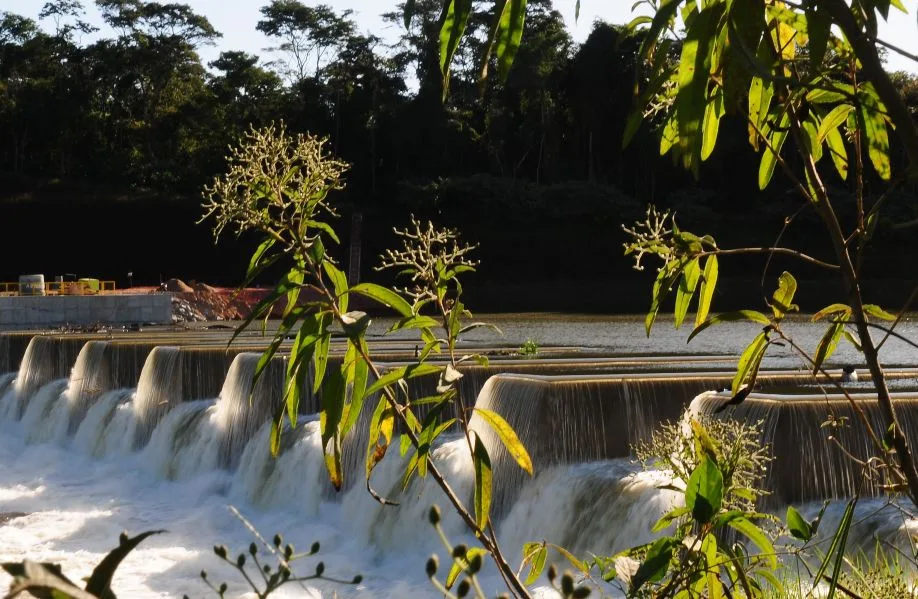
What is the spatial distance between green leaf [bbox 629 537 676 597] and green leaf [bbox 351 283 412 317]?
400 mm

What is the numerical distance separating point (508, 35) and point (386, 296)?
35 cm

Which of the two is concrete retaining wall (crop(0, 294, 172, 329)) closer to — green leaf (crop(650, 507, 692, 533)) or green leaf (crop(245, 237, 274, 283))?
green leaf (crop(245, 237, 274, 283))

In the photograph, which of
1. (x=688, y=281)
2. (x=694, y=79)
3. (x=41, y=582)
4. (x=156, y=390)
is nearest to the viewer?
(x=41, y=582)

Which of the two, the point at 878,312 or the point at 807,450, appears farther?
the point at 807,450

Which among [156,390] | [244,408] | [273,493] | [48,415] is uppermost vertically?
[244,408]

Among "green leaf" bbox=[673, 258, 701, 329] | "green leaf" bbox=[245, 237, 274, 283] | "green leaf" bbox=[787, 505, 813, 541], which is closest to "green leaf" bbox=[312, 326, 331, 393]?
"green leaf" bbox=[245, 237, 274, 283]

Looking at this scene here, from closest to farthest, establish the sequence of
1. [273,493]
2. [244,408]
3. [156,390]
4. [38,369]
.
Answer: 1. [273,493]
2. [244,408]
3. [156,390]
4. [38,369]

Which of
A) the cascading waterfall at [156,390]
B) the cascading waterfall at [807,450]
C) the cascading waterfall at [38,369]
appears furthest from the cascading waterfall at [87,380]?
the cascading waterfall at [807,450]

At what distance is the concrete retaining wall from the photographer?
79.6 feet

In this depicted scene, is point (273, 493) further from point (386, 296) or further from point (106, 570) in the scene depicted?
point (106, 570)

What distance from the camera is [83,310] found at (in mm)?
24844

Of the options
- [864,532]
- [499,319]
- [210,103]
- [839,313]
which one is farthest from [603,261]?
[839,313]

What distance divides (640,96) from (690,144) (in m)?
0.30

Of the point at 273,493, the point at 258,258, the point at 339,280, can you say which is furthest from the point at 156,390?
the point at 339,280
